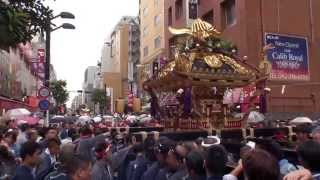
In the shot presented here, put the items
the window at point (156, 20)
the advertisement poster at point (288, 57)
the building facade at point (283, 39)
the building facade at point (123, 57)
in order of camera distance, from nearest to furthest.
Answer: the advertisement poster at point (288, 57)
the building facade at point (283, 39)
the window at point (156, 20)
the building facade at point (123, 57)

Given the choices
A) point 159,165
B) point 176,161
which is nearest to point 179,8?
point 159,165

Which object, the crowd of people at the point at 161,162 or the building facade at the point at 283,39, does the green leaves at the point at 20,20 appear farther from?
the building facade at the point at 283,39

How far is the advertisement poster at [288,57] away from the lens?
31406mm

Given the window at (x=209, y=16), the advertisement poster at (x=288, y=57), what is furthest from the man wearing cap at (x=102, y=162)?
the window at (x=209, y=16)

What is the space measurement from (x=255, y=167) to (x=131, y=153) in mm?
4779

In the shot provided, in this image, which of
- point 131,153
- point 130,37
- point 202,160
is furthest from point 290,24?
point 130,37

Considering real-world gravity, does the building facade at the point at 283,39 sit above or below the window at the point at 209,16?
below

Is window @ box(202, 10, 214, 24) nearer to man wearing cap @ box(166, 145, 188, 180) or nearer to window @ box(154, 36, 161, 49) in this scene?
window @ box(154, 36, 161, 49)

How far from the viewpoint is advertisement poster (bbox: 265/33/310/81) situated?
31.4 m

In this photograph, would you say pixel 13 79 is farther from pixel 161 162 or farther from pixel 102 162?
pixel 161 162

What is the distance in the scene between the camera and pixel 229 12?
119 ft

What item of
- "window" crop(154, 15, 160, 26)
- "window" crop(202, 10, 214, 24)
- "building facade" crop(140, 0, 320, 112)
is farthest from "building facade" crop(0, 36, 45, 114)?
"window" crop(154, 15, 160, 26)

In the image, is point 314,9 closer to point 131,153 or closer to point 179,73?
point 179,73

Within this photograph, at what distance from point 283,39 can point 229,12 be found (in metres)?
5.53
